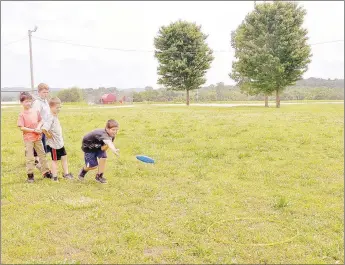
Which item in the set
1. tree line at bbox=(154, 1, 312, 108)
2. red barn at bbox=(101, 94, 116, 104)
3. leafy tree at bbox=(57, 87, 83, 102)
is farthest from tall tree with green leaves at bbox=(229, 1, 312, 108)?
leafy tree at bbox=(57, 87, 83, 102)

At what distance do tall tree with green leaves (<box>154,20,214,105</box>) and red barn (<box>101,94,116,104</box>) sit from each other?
1084cm

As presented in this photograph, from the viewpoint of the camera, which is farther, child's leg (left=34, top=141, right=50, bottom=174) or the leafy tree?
the leafy tree

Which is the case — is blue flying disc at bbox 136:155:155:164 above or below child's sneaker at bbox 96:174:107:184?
above

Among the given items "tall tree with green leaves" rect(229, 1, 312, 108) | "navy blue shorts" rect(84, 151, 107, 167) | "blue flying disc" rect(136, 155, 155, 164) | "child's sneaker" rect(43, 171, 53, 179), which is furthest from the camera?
"tall tree with green leaves" rect(229, 1, 312, 108)

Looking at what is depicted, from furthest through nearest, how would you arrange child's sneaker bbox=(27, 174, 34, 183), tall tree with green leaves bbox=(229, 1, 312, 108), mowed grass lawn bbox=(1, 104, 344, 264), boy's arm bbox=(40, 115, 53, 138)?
1. tall tree with green leaves bbox=(229, 1, 312, 108)
2. child's sneaker bbox=(27, 174, 34, 183)
3. boy's arm bbox=(40, 115, 53, 138)
4. mowed grass lawn bbox=(1, 104, 344, 264)

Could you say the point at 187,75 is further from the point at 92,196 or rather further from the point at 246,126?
the point at 92,196

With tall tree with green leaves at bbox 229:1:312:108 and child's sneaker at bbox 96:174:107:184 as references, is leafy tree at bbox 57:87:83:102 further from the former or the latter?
child's sneaker at bbox 96:174:107:184

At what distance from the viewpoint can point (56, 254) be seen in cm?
568

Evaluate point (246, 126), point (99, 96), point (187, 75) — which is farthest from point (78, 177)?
point (99, 96)

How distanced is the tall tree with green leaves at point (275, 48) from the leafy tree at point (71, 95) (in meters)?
35.1

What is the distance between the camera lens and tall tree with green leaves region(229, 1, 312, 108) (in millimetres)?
36812

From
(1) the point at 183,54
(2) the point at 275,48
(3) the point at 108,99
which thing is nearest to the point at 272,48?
(2) the point at 275,48

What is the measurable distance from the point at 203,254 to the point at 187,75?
41.8 metres

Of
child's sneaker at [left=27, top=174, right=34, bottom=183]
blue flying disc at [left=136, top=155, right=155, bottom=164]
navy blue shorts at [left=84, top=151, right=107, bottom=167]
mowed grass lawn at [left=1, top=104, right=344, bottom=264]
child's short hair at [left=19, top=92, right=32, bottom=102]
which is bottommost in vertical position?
mowed grass lawn at [left=1, top=104, right=344, bottom=264]
